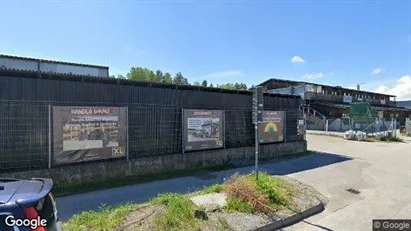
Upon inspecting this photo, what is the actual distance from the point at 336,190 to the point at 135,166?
260 inches

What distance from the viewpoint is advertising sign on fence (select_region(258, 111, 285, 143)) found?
50.6 feet

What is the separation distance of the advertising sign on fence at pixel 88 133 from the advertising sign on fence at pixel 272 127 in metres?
7.51

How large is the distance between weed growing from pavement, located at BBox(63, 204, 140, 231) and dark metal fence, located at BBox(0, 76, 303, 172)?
11.1 feet

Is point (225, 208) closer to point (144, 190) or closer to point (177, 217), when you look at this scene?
point (177, 217)

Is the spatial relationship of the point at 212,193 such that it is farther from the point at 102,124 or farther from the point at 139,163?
the point at 102,124

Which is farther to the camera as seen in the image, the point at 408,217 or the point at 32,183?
the point at 408,217

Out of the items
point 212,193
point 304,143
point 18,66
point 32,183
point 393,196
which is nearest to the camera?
point 32,183

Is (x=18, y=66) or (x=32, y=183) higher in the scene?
(x=18, y=66)

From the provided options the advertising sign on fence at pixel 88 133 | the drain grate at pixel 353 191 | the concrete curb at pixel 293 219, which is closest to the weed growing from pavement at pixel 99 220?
the concrete curb at pixel 293 219

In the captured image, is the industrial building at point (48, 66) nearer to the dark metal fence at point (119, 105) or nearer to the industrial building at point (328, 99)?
the dark metal fence at point (119, 105)

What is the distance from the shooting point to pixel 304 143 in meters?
17.8

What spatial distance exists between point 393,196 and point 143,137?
806cm

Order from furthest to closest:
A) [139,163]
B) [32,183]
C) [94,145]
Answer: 1. [139,163]
2. [94,145]
3. [32,183]

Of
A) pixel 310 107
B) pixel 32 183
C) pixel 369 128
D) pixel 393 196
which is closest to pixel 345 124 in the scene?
pixel 369 128
